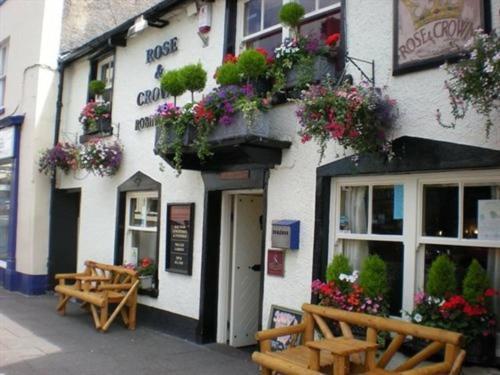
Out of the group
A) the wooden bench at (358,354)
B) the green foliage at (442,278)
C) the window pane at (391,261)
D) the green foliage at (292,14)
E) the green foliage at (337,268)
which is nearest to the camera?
the wooden bench at (358,354)

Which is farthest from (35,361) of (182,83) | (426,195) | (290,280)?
(426,195)

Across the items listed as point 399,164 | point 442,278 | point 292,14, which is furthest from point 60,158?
point 442,278

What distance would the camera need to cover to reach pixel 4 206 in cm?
1312

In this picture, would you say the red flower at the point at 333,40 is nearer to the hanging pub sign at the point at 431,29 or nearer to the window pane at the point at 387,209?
the hanging pub sign at the point at 431,29

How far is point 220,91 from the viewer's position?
266 inches

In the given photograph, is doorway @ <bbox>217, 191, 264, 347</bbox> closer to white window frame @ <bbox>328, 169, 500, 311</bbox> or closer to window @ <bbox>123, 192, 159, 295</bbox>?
window @ <bbox>123, 192, 159, 295</bbox>

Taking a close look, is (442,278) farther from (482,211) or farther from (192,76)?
(192,76)

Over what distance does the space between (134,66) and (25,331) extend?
4.53 m

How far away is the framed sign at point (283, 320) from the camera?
20.9 feet

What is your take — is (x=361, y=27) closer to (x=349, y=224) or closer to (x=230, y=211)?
(x=349, y=224)

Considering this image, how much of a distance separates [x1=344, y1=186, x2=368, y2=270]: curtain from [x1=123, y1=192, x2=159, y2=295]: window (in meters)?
3.75

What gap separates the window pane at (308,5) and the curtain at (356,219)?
7.29 feet

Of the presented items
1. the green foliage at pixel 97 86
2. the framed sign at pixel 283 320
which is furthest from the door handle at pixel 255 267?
the green foliage at pixel 97 86

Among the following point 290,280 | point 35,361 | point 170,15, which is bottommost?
point 35,361
